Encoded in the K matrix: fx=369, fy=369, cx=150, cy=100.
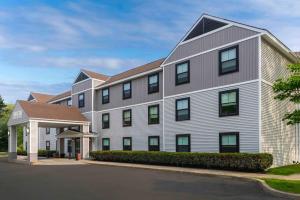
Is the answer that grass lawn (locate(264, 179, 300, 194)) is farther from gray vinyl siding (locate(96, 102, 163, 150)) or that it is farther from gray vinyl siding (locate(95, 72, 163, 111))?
gray vinyl siding (locate(95, 72, 163, 111))

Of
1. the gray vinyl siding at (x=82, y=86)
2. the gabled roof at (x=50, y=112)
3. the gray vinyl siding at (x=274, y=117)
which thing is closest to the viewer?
the gray vinyl siding at (x=274, y=117)

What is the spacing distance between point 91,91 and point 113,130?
581 centimetres

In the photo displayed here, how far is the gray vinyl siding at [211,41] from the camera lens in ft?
78.2

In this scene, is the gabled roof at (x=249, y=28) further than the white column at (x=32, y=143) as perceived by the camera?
No

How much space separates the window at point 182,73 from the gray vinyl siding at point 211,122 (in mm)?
1225

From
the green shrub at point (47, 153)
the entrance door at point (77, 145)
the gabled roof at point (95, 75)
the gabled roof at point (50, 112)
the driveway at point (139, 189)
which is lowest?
the green shrub at point (47, 153)

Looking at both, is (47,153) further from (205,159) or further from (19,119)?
(205,159)

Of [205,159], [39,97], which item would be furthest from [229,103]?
[39,97]

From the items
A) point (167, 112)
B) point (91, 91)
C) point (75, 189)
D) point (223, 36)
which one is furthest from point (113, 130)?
point (75, 189)

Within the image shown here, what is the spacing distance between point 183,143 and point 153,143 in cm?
466

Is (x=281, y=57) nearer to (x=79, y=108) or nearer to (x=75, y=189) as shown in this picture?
(x=75, y=189)

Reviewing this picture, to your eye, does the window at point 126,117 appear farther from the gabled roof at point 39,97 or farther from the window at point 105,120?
the gabled roof at point 39,97

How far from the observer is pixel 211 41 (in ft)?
84.5

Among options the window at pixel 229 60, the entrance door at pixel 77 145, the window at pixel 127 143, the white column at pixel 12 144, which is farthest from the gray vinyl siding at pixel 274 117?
the white column at pixel 12 144
